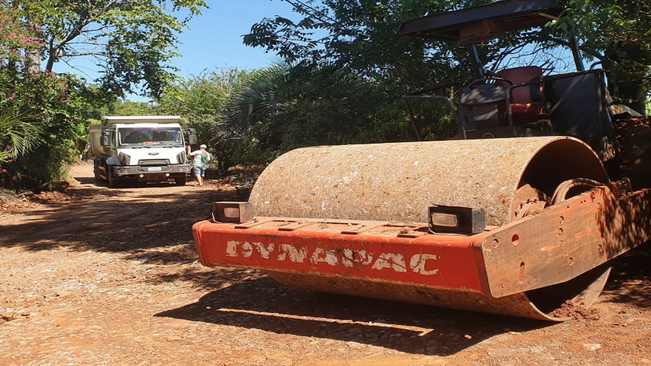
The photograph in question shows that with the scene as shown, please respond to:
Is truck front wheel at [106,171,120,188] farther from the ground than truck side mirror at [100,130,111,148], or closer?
closer

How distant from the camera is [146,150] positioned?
23625mm

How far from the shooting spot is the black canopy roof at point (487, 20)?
5684 mm

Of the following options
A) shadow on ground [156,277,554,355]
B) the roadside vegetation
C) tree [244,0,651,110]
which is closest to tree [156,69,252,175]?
the roadside vegetation

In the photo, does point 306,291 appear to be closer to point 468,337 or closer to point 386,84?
point 468,337

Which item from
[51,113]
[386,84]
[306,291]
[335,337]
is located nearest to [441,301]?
[335,337]

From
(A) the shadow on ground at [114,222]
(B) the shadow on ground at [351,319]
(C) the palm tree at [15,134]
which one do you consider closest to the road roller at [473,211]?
(B) the shadow on ground at [351,319]

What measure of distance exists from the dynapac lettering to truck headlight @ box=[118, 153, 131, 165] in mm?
19303

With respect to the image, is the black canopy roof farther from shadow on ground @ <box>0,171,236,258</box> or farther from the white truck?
the white truck

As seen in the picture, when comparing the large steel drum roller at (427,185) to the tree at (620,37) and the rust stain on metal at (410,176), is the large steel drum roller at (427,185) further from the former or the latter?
the tree at (620,37)

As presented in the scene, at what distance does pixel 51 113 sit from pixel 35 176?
2.10m

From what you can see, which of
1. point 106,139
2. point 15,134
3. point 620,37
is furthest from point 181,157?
point 620,37

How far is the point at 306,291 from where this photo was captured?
5926 mm

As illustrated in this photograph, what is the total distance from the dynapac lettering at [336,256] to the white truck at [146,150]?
19094mm

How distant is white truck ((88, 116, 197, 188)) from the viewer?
2323 cm
